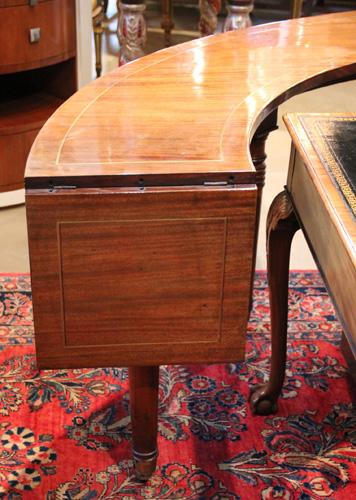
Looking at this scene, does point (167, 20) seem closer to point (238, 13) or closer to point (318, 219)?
point (238, 13)

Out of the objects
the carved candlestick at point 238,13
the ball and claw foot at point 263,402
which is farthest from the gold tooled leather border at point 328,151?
the carved candlestick at point 238,13

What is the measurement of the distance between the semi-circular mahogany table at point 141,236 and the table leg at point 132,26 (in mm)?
2320

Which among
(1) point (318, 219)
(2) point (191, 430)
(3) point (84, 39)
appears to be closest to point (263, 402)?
(2) point (191, 430)

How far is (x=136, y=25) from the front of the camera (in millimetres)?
3732

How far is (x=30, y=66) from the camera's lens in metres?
2.97

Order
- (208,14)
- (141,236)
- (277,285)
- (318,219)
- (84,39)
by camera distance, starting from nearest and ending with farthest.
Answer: (141,236) < (318,219) < (277,285) < (84,39) < (208,14)

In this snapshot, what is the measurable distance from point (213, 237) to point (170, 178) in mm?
123

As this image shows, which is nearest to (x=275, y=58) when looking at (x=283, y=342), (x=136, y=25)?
(x=283, y=342)

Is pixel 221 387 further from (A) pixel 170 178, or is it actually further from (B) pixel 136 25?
(B) pixel 136 25

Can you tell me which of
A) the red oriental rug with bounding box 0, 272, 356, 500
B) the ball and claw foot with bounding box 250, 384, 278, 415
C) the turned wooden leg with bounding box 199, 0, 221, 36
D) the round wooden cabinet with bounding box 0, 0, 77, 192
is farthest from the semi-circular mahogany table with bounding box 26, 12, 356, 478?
the turned wooden leg with bounding box 199, 0, 221, 36

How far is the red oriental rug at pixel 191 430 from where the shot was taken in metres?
1.78

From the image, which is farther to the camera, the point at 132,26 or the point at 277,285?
the point at 132,26

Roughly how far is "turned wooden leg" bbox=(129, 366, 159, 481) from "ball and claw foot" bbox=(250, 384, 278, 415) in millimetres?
356

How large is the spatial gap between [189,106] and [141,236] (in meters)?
0.44
